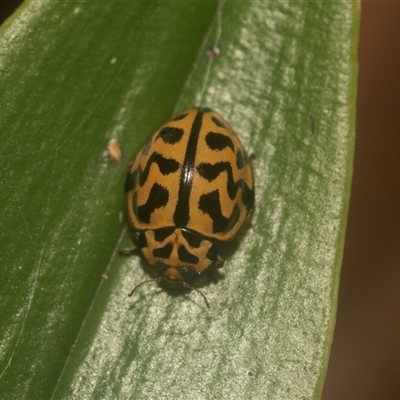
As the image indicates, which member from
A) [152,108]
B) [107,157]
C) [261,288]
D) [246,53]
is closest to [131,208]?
[107,157]

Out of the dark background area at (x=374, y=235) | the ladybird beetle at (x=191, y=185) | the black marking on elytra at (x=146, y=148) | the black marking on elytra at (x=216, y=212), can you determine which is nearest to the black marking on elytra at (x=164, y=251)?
the ladybird beetle at (x=191, y=185)

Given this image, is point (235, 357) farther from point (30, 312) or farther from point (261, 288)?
point (30, 312)

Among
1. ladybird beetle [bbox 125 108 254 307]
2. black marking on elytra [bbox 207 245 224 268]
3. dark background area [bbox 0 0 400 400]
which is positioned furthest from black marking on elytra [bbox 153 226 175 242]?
dark background area [bbox 0 0 400 400]

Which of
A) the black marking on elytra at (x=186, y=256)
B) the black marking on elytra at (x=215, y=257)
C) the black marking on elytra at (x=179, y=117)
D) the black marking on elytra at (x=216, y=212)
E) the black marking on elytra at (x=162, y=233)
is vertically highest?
the black marking on elytra at (x=179, y=117)

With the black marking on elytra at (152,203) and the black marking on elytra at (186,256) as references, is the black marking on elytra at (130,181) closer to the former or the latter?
the black marking on elytra at (152,203)

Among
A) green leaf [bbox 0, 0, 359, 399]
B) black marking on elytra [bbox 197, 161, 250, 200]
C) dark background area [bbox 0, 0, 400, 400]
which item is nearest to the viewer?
green leaf [bbox 0, 0, 359, 399]

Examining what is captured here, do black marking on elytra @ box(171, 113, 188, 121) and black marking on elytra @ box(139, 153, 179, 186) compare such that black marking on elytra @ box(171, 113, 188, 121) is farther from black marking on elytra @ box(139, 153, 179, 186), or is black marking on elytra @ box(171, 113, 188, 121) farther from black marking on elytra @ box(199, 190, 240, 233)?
black marking on elytra @ box(199, 190, 240, 233)
